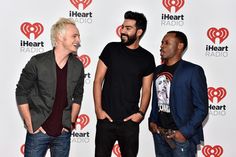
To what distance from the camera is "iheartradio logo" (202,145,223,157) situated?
398 cm

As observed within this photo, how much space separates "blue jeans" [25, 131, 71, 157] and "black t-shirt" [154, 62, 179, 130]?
88cm

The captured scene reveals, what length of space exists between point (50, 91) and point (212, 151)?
2.22 m

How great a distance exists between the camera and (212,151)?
3990 mm

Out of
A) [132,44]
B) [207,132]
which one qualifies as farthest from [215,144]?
[132,44]

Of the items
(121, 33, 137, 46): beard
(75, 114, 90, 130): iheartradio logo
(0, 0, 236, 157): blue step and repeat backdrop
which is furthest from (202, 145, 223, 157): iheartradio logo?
(121, 33, 137, 46): beard

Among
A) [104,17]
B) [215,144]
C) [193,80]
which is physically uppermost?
[104,17]

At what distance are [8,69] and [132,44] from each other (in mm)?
1425

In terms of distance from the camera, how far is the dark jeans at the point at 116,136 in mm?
3234

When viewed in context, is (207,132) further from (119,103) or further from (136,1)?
(136,1)

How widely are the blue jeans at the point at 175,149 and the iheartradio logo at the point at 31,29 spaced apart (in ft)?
5.56

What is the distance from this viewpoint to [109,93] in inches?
128

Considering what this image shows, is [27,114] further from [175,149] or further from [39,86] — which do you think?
[175,149]

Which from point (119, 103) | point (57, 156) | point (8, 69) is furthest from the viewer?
point (8, 69)

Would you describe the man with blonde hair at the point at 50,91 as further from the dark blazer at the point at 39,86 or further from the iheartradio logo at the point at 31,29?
the iheartradio logo at the point at 31,29
